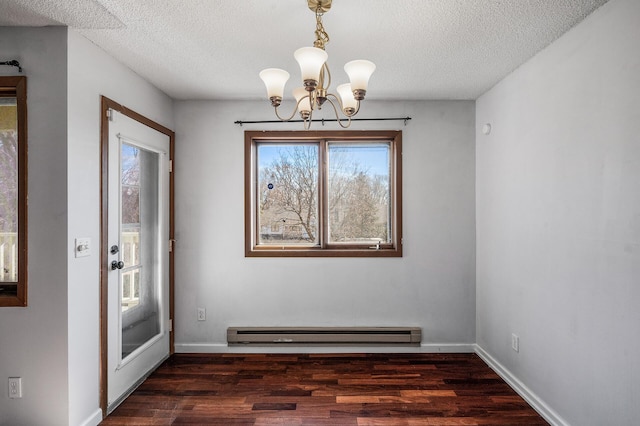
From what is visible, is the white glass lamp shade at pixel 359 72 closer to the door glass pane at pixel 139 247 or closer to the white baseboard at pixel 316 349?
the door glass pane at pixel 139 247

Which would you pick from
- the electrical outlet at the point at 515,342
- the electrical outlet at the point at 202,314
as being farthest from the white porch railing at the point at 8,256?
the electrical outlet at the point at 515,342

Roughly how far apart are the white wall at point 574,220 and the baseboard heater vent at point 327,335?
0.80 m

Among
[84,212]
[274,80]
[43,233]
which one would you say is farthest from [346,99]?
[43,233]

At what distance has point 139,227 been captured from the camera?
287 cm

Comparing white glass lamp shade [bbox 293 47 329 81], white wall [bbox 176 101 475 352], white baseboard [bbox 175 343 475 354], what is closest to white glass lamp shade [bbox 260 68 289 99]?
white glass lamp shade [bbox 293 47 329 81]

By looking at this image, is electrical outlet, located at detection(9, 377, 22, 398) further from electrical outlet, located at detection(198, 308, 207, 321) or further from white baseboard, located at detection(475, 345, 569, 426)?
white baseboard, located at detection(475, 345, 569, 426)

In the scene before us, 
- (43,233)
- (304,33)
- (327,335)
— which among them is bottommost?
(327,335)

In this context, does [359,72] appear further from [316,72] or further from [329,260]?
[329,260]

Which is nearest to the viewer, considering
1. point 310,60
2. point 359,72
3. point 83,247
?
point 310,60

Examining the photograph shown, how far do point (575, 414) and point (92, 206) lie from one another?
3243 mm

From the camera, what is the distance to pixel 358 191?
3.52m

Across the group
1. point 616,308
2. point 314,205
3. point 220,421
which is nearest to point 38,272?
point 220,421

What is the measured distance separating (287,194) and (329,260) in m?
0.79

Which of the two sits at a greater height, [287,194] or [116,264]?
[287,194]
